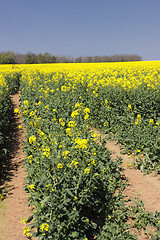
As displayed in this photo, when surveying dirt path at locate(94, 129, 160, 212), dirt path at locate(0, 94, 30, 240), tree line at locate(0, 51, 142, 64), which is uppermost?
tree line at locate(0, 51, 142, 64)

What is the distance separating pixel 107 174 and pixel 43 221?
187 centimetres

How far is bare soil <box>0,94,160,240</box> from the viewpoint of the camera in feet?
12.9

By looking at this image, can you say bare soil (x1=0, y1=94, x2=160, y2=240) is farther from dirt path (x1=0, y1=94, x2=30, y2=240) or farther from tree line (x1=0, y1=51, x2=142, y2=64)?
tree line (x1=0, y1=51, x2=142, y2=64)

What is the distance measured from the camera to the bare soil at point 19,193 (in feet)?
12.9

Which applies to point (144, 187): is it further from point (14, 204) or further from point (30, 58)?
point (30, 58)

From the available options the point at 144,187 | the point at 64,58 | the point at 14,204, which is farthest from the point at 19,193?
the point at 64,58

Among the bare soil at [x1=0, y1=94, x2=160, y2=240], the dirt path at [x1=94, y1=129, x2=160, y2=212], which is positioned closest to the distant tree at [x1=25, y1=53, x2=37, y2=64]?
the bare soil at [x1=0, y1=94, x2=160, y2=240]

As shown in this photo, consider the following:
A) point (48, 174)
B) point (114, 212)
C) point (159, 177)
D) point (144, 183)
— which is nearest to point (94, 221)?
point (114, 212)

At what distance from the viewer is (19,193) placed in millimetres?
5016

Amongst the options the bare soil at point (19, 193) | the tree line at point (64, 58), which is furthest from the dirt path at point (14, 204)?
the tree line at point (64, 58)

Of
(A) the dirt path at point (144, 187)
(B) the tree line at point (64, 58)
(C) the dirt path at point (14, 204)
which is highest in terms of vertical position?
(B) the tree line at point (64, 58)

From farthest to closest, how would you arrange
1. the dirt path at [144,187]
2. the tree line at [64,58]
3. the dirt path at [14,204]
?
the tree line at [64,58]
the dirt path at [144,187]
the dirt path at [14,204]

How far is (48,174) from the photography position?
140 inches

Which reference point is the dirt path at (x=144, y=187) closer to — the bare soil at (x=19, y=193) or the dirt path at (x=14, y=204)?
the bare soil at (x=19, y=193)
